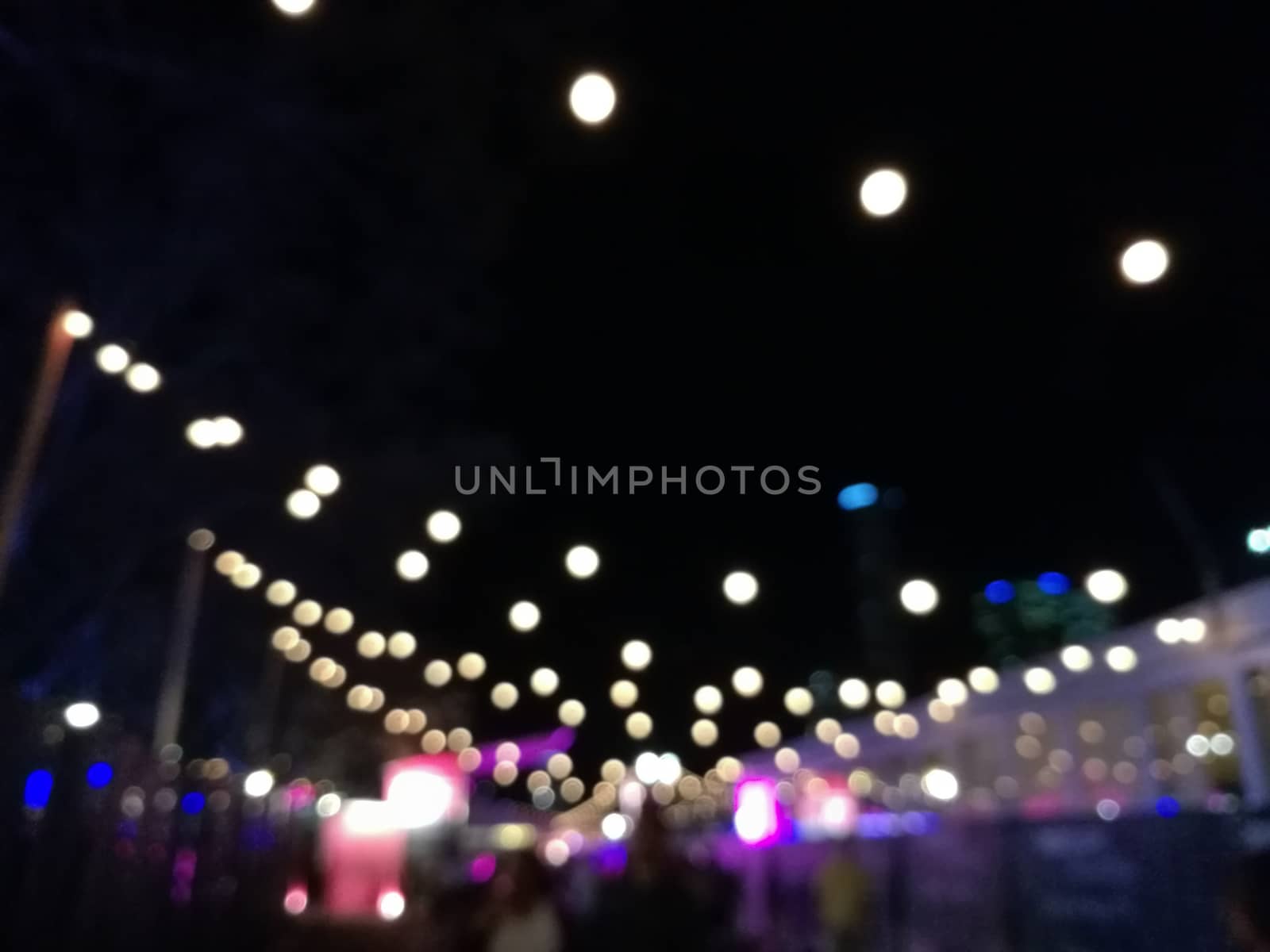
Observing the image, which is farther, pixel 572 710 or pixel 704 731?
pixel 704 731

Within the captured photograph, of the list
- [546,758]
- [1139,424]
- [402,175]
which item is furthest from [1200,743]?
[546,758]

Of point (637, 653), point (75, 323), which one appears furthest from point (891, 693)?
point (75, 323)

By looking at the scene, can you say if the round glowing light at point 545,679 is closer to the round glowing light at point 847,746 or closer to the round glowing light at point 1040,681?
the round glowing light at point 1040,681

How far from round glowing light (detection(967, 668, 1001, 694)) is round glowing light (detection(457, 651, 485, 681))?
6610mm

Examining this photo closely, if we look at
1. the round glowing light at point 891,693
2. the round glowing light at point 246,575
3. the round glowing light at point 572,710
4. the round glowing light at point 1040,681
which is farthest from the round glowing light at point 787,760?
the round glowing light at point 246,575

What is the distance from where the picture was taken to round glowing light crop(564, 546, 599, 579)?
946 centimetres

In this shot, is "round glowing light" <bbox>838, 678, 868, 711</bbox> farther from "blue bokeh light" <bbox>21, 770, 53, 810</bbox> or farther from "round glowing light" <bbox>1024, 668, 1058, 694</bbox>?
"blue bokeh light" <bbox>21, 770, 53, 810</bbox>

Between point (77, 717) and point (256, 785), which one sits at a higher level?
point (256, 785)

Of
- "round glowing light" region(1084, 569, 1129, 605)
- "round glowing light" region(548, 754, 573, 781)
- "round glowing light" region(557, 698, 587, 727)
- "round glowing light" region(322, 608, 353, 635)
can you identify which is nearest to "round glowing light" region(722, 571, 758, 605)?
"round glowing light" region(1084, 569, 1129, 605)

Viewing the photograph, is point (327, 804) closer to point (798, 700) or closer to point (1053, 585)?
point (798, 700)

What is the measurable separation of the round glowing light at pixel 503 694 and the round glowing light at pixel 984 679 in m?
6.83

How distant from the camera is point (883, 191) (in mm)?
4426

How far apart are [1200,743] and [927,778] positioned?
7143 mm

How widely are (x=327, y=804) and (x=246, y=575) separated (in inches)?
367
